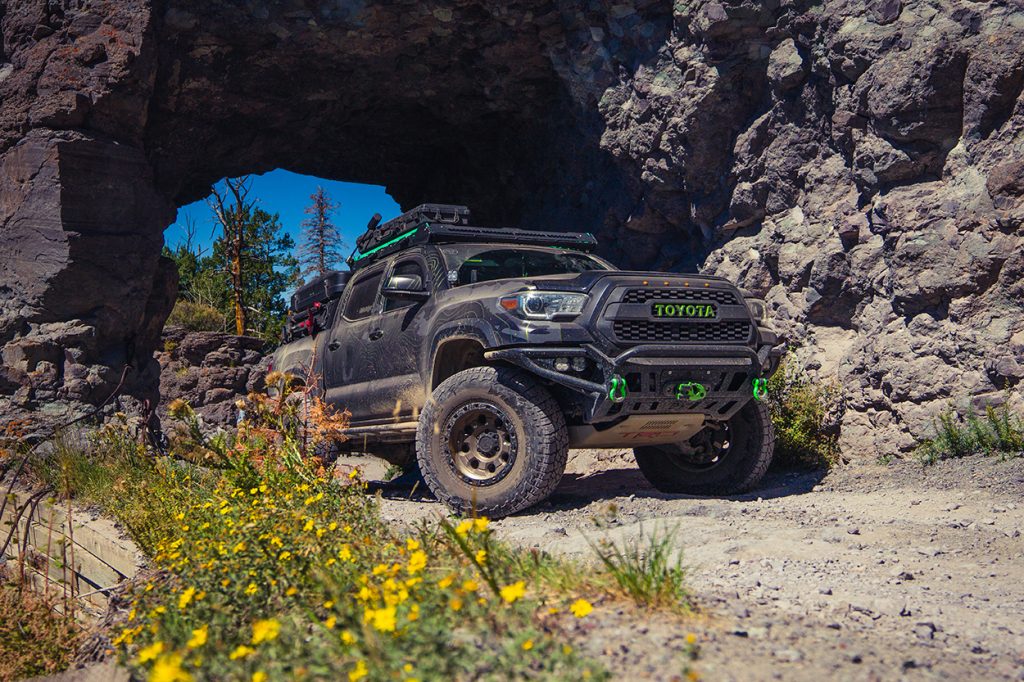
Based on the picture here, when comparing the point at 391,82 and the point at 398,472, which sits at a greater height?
the point at 391,82

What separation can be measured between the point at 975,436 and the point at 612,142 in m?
6.30

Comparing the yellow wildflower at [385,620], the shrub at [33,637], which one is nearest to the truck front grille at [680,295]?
the yellow wildflower at [385,620]

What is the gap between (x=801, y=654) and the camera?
287cm

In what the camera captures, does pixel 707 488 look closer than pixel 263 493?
No

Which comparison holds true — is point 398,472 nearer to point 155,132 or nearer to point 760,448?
point 760,448

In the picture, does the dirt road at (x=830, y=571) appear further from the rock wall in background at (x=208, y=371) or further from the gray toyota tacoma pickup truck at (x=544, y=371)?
the rock wall in background at (x=208, y=371)

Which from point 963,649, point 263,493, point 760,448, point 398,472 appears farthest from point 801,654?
point 398,472

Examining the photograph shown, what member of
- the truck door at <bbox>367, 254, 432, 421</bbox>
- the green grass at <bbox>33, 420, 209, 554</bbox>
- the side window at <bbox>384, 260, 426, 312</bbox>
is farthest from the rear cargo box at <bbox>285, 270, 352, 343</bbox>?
the green grass at <bbox>33, 420, 209, 554</bbox>

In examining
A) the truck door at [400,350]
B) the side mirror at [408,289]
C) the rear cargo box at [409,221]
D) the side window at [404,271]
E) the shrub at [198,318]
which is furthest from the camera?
the shrub at [198,318]

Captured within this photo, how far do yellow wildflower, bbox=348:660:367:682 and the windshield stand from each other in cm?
475

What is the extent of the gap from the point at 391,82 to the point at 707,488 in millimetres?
Answer: 8528

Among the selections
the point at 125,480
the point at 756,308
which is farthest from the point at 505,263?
the point at 125,480

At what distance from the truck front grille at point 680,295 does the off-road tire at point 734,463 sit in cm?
100

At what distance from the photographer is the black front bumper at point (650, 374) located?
231 inches
